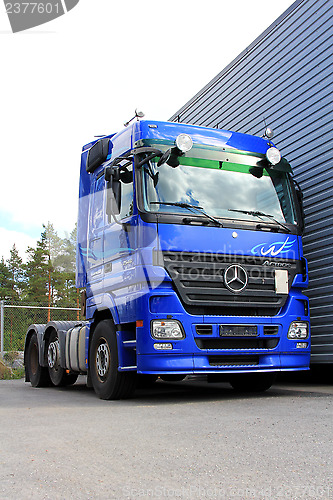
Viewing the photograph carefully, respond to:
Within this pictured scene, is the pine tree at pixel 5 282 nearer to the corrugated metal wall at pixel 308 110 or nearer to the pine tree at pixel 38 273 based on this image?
the pine tree at pixel 38 273

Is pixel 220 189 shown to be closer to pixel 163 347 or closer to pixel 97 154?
pixel 97 154

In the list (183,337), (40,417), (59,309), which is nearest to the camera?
(40,417)

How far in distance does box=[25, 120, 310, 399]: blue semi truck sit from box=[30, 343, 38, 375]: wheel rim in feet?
8.77

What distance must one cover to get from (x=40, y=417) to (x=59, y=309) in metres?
12.6

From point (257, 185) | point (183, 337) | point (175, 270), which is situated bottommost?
point (183, 337)

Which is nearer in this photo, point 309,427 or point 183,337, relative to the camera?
point 309,427

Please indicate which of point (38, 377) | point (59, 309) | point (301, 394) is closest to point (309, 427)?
point (301, 394)

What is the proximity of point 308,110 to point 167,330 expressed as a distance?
14.2 ft

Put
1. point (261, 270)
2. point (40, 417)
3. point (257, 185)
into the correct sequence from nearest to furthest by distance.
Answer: point (40, 417) → point (261, 270) → point (257, 185)

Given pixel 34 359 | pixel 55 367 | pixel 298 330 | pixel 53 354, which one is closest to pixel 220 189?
pixel 298 330

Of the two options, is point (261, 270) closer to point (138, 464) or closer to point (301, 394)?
point (301, 394)

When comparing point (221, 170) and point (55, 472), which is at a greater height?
point (221, 170)

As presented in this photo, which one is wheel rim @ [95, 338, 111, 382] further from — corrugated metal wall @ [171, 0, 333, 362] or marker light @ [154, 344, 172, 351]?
corrugated metal wall @ [171, 0, 333, 362]

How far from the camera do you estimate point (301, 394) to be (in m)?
7.38
